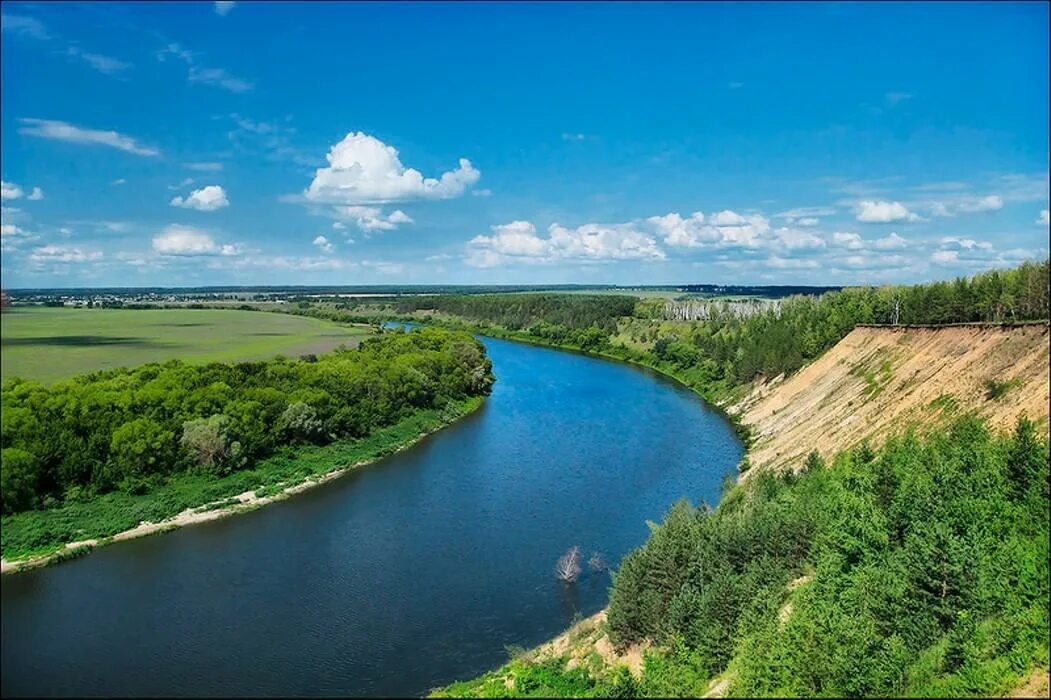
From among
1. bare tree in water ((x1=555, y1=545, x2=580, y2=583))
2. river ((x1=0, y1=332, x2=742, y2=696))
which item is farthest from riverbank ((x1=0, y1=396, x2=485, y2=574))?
bare tree in water ((x1=555, y1=545, x2=580, y2=583))

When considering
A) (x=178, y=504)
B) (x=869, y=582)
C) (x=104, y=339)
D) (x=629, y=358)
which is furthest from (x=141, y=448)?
(x=629, y=358)

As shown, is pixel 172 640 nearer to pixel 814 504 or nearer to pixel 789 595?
pixel 789 595

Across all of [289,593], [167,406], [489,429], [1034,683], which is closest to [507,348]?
[489,429]

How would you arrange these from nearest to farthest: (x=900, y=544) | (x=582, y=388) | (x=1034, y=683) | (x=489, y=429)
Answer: (x=1034, y=683)
(x=900, y=544)
(x=489, y=429)
(x=582, y=388)

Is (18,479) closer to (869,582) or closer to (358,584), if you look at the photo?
(358,584)

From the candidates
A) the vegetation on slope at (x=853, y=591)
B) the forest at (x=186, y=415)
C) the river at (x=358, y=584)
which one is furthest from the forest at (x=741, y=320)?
the forest at (x=186, y=415)

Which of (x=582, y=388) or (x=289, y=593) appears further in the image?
(x=582, y=388)

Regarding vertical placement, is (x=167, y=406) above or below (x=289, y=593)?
above

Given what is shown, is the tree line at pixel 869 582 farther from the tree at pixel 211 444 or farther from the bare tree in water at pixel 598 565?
the tree at pixel 211 444
